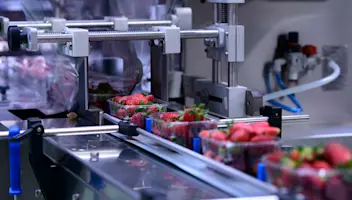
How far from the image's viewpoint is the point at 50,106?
2.62 m

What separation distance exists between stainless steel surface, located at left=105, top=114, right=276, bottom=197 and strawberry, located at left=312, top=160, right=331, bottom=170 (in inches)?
3.7

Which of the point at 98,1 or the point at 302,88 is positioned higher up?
the point at 98,1

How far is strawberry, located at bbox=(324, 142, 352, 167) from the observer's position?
Result: 137cm

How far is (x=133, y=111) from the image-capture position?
2.29 m

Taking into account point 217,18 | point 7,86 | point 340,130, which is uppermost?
point 217,18

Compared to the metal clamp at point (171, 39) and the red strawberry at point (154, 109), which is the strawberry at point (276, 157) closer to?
the red strawberry at point (154, 109)

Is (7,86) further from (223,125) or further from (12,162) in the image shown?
(223,125)

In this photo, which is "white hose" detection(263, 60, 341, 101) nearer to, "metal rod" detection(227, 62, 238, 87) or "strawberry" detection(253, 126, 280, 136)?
"metal rod" detection(227, 62, 238, 87)

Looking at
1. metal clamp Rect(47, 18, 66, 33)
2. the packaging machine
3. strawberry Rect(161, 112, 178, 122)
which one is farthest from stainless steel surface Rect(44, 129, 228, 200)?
metal clamp Rect(47, 18, 66, 33)

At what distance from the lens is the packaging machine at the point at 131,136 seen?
1628mm

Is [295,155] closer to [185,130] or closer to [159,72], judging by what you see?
[185,130]

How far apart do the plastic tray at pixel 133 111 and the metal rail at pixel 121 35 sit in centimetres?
21

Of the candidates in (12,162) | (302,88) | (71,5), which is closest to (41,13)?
(71,5)

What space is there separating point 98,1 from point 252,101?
2.41 ft
